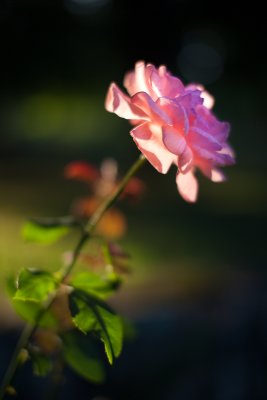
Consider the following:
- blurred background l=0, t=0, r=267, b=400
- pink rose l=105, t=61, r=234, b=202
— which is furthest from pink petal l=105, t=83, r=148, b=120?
blurred background l=0, t=0, r=267, b=400

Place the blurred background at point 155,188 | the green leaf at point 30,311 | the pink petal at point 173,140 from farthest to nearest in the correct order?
the blurred background at point 155,188 < the green leaf at point 30,311 < the pink petal at point 173,140

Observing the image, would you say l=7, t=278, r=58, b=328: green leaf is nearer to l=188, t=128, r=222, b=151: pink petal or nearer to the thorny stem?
the thorny stem

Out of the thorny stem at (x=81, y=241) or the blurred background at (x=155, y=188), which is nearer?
the thorny stem at (x=81, y=241)

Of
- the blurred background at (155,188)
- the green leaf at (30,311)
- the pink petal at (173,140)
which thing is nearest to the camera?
the pink petal at (173,140)

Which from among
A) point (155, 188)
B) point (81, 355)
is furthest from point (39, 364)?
point (155, 188)

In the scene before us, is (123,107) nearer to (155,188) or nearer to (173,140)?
(173,140)

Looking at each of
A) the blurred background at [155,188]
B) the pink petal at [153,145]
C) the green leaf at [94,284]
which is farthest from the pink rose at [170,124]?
the blurred background at [155,188]

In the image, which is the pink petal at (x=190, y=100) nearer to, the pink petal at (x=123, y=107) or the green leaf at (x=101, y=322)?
the pink petal at (x=123, y=107)
